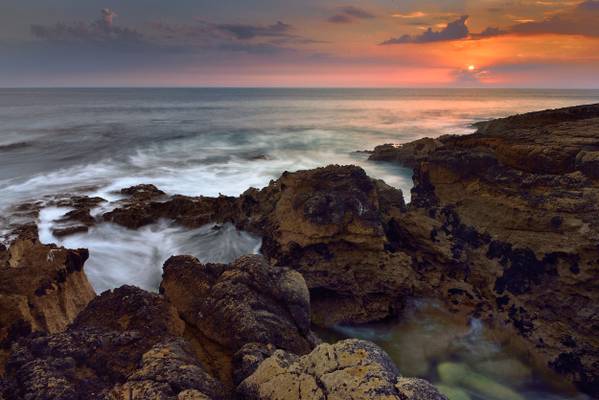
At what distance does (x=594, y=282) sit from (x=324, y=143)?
104ft

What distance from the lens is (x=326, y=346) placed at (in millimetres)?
4152

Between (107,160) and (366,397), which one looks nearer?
(366,397)

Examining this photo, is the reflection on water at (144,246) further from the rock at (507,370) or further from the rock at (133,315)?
the rock at (507,370)

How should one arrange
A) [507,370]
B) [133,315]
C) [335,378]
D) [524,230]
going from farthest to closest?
[524,230]
[507,370]
[133,315]
[335,378]

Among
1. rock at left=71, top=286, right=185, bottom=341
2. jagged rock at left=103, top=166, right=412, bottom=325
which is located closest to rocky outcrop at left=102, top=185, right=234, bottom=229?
jagged rock at left=103, top=166, right=412, bottom=325

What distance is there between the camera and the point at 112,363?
430cm

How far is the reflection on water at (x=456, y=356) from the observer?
7137mm

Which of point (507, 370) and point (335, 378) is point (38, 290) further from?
point (507, 370)

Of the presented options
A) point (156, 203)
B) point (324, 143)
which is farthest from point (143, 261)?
point (324, 143)

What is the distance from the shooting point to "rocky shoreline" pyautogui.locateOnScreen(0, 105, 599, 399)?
13.2 ft

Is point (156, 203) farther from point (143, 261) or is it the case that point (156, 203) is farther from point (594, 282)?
point (594, 282)

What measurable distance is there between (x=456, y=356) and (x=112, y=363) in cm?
599

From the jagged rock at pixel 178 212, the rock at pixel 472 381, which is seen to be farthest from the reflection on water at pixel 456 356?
the jagged rock at pixel 178 212

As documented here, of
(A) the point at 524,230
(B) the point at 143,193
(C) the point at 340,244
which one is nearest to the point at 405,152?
(B) the point at 143,193
